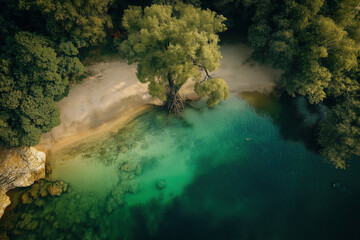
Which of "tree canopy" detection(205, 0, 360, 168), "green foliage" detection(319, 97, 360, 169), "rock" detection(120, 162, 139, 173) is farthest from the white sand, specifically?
"green foliage" detection(319, 97, 360, 169)

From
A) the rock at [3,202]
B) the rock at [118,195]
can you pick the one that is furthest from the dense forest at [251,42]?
the rock at [118,195]

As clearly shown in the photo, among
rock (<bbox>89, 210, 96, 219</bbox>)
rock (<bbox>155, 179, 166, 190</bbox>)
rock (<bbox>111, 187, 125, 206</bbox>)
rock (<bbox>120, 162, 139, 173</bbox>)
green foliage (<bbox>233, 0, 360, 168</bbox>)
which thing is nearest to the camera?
rock (<bbox>89, 210, 96, 219</bbox>)

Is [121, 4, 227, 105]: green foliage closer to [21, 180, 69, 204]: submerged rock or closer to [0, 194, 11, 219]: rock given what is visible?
[21, 180, 69, 204]: submerged rock

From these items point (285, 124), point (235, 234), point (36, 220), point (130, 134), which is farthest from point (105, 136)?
point (285, 124)

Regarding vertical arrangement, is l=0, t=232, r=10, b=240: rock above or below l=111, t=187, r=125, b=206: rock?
below

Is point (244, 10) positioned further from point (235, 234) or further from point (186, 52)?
point (235, 234)

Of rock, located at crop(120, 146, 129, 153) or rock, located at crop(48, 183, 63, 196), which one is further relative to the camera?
rock, located at crop(120, 146, 129, 153)

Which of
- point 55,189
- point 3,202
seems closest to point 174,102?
point 55,189
